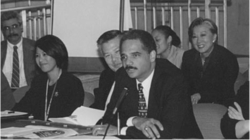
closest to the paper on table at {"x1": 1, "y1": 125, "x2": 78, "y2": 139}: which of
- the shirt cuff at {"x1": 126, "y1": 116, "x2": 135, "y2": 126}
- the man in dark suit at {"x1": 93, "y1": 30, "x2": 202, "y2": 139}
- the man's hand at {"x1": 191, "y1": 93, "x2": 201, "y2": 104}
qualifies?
the man in dark suit at {"x1": 93, "y1": 30, "x2": 202, "y2": 139}

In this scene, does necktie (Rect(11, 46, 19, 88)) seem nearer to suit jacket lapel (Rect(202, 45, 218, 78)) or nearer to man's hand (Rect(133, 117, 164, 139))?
suit jacket lapel (Rect(202, 45, 218, 78))

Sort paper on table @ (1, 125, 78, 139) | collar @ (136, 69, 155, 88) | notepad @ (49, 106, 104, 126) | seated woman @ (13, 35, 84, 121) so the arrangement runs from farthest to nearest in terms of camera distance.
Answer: seated woman @ (13, 35, 84, 121), notepad @ (49, 106, 104, 126), collar @ (136, 69, 155, 88), paper on table @ (1, 125, 78, 139)

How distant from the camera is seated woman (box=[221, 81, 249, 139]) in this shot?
2.80 metres

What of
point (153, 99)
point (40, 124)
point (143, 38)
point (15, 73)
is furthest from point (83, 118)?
point (15, 73)

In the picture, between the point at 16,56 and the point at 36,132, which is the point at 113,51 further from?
the point at 16,56

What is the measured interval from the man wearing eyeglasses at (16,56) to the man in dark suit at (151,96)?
312cm

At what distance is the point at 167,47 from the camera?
5602 millimetres

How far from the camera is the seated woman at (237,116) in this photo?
2799 millimetres

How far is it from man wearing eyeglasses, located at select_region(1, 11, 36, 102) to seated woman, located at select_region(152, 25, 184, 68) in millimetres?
1655

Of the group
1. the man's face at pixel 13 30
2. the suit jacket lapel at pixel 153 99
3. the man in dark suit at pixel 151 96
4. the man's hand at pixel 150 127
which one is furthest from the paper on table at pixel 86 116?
the man's face at pixel 13 30

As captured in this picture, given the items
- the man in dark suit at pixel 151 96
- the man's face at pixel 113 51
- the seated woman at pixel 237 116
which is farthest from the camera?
the man's face at pixel 113 51

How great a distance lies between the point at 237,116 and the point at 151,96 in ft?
1.89

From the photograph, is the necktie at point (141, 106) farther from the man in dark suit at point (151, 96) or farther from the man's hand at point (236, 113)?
the man's hand at point (236, 113)

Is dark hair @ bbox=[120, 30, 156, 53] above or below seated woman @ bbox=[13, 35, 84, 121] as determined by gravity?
above
